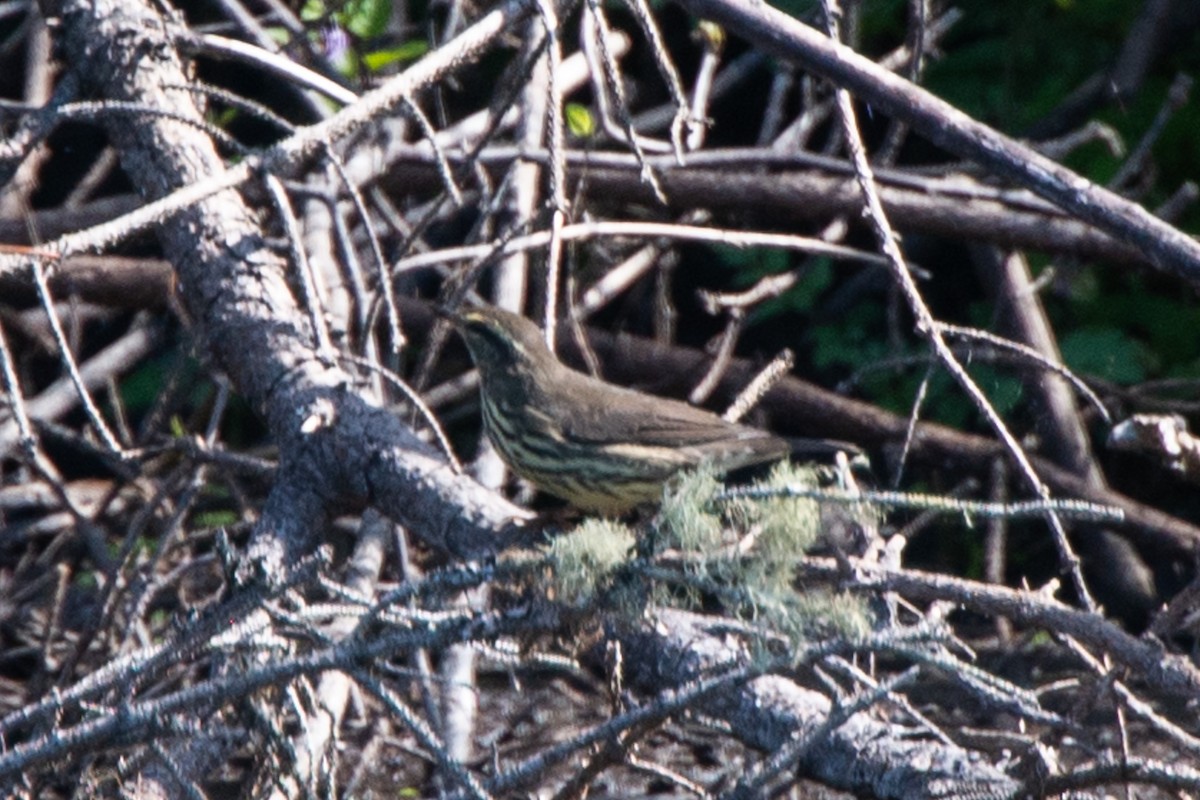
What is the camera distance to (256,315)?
3857mm

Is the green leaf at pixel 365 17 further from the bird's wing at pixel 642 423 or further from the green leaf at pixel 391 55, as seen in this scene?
the bird's wing at pixel 642 423

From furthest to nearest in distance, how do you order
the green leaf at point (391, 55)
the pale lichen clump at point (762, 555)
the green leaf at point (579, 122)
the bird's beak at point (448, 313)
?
the green leaf at point (579, 122)
the green leaf at point (391, 55)
the bird's beak at point (448, 313)
the pale lichen clump at point (762, 555)

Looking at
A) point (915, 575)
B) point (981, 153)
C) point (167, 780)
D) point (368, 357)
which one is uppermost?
point (981, 153)

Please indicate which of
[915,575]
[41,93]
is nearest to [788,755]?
[915,575]

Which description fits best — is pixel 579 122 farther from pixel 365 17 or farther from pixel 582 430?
pixel 582 430

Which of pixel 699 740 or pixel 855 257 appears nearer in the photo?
pixel 699 740

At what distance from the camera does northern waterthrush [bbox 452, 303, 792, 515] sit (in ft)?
14.4

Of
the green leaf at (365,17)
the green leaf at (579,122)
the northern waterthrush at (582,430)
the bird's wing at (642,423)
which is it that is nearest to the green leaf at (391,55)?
the green leaf at (365,17)

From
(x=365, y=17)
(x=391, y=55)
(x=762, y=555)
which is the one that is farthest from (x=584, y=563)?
(x=365, y=17)

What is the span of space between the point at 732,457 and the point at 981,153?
1674mm

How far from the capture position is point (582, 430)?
460cm

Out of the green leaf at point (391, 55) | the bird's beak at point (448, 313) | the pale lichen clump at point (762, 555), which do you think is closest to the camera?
the pale lichen clump at point (762, 555)

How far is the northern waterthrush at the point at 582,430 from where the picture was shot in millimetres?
4395

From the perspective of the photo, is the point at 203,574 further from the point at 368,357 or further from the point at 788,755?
the point at 788,755
